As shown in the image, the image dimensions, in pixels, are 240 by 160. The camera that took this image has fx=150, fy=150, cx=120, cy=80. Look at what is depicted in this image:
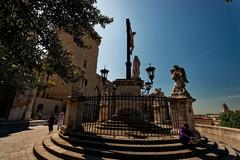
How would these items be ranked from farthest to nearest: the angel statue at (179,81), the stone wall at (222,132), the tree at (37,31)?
the stone wall at (222,132) → the angel statue at (179,81) → the tree at (37,31)

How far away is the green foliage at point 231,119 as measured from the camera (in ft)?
37.4

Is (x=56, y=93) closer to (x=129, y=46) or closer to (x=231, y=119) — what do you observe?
(x=129, y=46)

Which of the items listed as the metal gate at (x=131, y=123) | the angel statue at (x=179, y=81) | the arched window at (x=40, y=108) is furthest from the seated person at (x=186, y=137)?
the arched window at (x=40, y=108)

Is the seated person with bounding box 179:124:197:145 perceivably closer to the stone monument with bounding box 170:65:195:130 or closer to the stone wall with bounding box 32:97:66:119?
the stone monument with bounding box 170:65:195:130

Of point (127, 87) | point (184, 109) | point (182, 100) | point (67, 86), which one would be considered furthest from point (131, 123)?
point (67, 86)

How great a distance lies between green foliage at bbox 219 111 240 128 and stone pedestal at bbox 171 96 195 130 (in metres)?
6.07

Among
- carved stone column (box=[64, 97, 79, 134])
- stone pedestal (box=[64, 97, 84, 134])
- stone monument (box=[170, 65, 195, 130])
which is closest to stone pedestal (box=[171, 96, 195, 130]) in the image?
stone monument (box=[170, 65, 195, 130])

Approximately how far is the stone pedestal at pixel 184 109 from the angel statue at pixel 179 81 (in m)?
0.41

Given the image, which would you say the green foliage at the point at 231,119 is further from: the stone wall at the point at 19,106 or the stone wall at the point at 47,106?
the stone wall at the point at 47,106

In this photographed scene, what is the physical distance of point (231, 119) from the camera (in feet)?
39.0

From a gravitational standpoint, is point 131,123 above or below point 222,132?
above

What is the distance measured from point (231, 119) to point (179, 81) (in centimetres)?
673

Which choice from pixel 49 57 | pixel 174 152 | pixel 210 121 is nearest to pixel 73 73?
pixel 49 57

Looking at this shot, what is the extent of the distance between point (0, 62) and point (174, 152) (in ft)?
23.8
